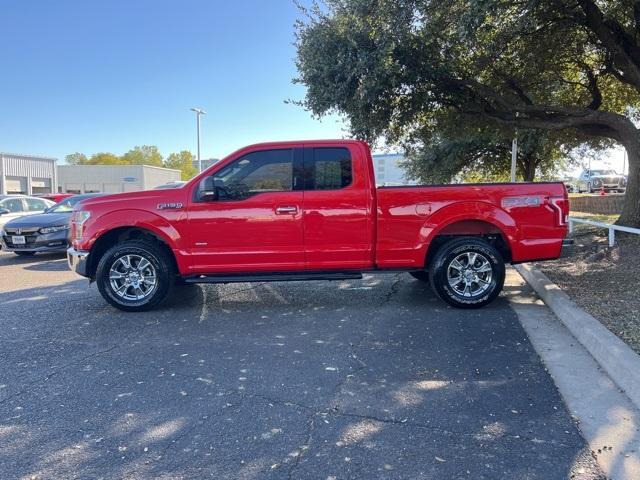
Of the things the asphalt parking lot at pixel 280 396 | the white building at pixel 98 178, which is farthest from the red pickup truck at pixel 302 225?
the white building at pixel 98 178

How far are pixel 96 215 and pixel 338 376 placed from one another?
3840mm

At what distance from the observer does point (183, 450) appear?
2969mm

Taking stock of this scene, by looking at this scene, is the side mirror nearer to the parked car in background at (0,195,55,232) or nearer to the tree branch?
the tree branch

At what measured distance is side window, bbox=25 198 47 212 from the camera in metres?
14.8

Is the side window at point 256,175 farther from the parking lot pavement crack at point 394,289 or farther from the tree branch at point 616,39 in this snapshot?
the tree branch at point 616,39

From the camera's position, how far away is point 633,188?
10203mm

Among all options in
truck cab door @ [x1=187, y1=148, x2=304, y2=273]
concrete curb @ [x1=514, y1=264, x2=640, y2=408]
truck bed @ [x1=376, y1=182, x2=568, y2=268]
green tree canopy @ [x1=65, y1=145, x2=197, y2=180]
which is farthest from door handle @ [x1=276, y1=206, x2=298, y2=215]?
green tree canopy @ [x1=65, y1=145, x2=197, y2=180]

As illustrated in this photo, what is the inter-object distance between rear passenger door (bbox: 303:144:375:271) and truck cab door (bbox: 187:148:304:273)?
0.45 ft

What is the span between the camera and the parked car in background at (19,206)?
13.6m

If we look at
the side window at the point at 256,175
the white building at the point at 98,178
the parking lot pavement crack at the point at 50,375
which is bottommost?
the parking lot pavement crack at the point at 50,375

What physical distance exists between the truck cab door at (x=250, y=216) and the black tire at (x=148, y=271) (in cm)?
38

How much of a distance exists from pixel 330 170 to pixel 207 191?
1.55 metres

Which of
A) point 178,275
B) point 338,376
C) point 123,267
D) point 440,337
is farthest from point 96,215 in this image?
point 440,337

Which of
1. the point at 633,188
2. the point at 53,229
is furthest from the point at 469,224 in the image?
the point at 53,229
